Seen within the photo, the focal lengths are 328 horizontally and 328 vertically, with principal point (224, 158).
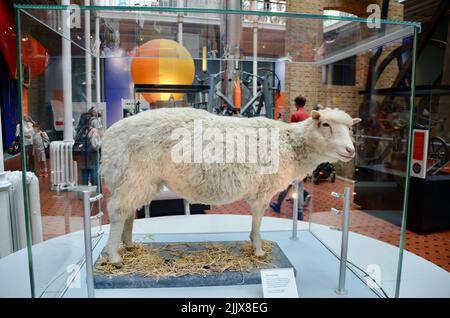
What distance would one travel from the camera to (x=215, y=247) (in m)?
2.18

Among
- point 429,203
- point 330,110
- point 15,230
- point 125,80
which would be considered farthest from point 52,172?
point 429,203

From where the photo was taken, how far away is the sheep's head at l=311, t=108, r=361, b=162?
1.81 meters

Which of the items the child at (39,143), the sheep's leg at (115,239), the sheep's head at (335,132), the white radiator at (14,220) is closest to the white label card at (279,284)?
the sheep's head at (335,132)

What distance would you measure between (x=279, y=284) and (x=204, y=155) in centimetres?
79

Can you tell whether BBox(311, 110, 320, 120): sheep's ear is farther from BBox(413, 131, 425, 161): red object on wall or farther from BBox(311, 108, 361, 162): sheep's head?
BBox(413, 131, 425, 161): red object on wall

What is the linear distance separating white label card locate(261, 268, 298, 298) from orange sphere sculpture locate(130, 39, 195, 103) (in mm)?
1154

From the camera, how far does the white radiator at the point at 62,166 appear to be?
2.03 m

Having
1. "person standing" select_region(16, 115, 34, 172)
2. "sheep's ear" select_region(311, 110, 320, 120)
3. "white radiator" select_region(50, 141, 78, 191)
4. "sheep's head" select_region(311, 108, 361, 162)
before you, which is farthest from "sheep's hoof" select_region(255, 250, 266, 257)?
"person standing" select_region(16, 115, 34, 172)

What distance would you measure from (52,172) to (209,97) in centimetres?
113

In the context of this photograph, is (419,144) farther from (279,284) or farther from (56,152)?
(56,152)

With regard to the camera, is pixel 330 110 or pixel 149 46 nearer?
pixel 330 110

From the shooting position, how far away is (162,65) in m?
2.04
